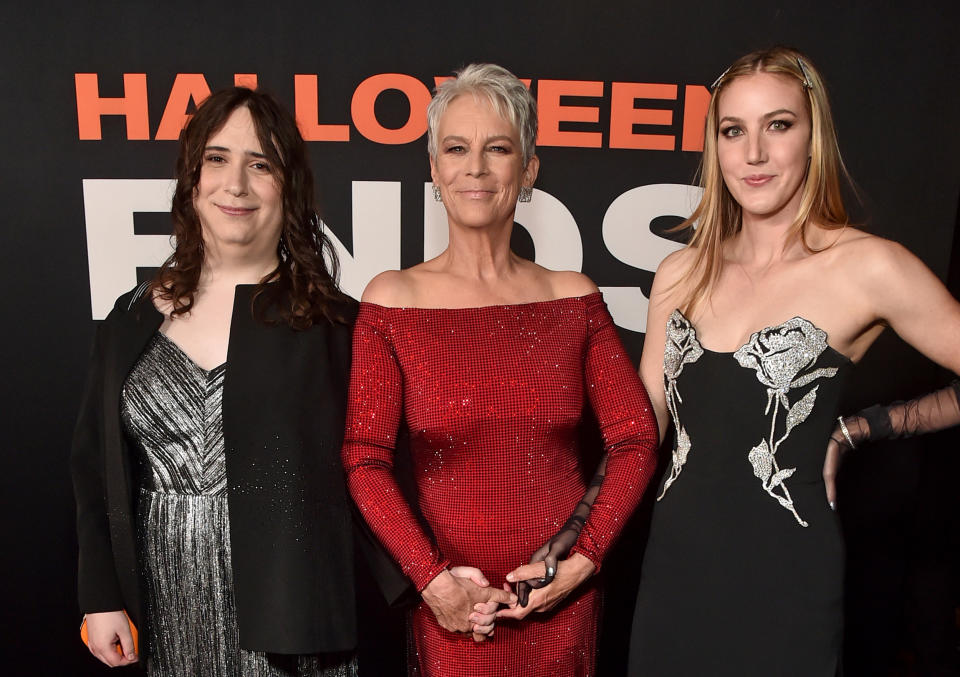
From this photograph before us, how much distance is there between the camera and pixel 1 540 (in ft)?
9.50

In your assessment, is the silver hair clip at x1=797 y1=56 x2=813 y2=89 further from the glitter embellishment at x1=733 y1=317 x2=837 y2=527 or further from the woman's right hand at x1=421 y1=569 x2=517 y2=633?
the woman's right hand at x1=421 y1=569 x2=517 y2=633

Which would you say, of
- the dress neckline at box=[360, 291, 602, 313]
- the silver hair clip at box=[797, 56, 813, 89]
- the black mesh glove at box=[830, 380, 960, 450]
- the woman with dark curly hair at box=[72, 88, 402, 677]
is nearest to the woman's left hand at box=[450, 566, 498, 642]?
the woman with dark curly hair at box=[72, 88, 402, 677]

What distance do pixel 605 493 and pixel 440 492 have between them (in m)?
0.40

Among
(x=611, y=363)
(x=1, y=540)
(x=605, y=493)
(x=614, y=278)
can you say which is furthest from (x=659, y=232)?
(x=1, y=540)

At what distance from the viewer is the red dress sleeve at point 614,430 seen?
1.79 metres

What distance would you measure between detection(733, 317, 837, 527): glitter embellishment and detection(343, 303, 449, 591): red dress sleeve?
0.76 m

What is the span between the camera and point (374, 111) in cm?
273

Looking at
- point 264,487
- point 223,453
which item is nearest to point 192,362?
point 223,453

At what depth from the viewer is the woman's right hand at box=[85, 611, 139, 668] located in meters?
1.71

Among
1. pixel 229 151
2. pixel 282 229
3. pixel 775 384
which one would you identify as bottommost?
pixel 775 384

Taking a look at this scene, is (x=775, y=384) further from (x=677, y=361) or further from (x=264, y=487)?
(x=264, y=487)

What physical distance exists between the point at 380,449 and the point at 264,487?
10.6 inches

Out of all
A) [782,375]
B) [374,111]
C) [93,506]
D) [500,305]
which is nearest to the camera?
[782,375]

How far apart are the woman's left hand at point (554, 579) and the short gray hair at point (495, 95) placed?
3.21 ft
